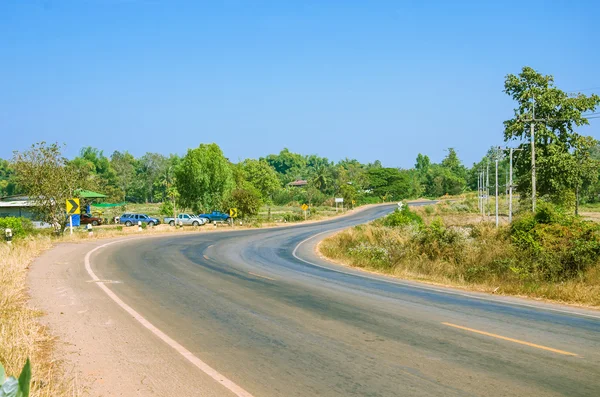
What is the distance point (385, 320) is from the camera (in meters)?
10.5

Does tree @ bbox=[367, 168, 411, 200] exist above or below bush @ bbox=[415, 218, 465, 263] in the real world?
above

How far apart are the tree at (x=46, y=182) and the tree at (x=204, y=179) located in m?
30.2

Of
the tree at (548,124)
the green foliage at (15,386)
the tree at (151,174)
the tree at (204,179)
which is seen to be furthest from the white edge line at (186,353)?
the tree at (151,174)

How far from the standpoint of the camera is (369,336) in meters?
9.09

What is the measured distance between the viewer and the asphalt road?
21.6 ft

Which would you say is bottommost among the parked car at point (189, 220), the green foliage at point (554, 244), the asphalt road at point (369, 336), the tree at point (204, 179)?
the parked car at point (189, 220)

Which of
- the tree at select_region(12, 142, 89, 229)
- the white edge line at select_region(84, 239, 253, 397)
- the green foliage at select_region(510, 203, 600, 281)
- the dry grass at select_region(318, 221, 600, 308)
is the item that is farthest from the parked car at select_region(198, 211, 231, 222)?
the white edge line at select_region(84, 239, 253, 397)

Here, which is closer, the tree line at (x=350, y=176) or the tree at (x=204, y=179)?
the tree line at (x=350, y=176)

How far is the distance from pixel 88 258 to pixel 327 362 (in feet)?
64.6

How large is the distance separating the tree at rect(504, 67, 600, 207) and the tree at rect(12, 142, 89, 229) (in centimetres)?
3505

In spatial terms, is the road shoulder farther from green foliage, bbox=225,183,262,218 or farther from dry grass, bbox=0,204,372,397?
green foliage, bbox=225,183,262,218

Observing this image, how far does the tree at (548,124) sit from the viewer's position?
44844 mm

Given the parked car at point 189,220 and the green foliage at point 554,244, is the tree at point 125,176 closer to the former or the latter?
the parked car at point 189,220

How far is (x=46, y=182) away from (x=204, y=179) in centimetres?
3249
